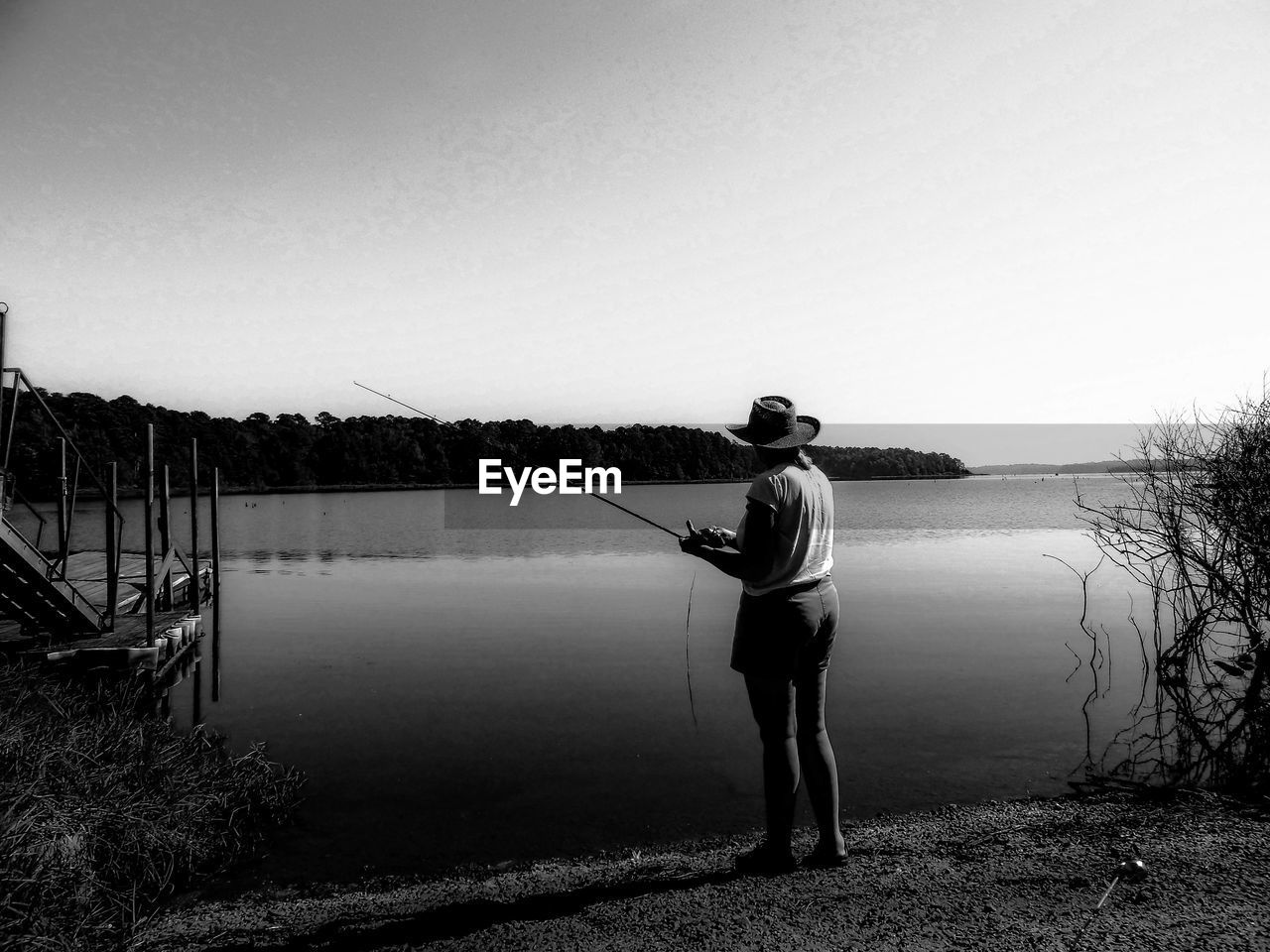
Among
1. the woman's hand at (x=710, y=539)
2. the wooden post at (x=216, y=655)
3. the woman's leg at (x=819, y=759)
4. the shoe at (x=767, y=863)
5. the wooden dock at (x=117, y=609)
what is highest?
the woman's hand at (x=710, y=539)

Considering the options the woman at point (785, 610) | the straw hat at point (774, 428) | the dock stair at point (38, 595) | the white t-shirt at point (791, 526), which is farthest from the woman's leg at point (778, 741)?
the dock stair at point (38, 595)

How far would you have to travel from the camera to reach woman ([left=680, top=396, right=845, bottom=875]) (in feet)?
13.6

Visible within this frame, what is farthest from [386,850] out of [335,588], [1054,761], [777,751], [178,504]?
[178,504]

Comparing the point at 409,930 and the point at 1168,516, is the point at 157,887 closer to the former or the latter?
the point at 409,930

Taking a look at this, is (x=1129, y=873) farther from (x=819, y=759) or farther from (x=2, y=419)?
(x=2, y=419)

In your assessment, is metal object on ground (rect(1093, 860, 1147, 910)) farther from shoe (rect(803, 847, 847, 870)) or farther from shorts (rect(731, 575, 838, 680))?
shorts (rect(731, 575, 838, 680))

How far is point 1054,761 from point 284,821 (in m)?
7.05

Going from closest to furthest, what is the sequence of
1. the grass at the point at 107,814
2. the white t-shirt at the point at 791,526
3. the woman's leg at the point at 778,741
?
the grass at the point at 107,814 → the white t-shirt at the point at 791,526 → the woman's leg at the point at 778,741

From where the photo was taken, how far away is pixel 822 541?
4.28 m

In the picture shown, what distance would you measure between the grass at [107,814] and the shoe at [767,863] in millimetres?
3238

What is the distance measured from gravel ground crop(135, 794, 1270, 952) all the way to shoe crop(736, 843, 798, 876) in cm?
7

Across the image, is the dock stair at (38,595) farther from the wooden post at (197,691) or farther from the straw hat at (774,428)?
the straw hat at (774,428)

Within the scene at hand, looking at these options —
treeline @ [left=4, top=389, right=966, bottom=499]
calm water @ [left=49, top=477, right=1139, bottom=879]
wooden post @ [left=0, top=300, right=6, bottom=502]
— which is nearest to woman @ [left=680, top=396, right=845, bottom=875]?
calm water @ [left=49, top=477, right=1139, bottom=879]

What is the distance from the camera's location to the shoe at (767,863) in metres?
4.48
